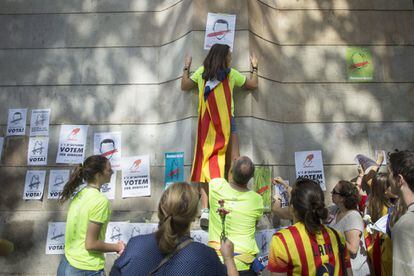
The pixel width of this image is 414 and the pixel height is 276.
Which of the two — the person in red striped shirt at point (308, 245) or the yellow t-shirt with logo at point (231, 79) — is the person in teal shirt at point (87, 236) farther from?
the yellow t-shirt with logo at point (231, 79)

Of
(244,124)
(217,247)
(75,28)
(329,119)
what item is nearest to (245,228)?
(217,247)

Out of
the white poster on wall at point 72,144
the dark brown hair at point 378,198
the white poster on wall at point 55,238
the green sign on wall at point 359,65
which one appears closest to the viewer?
the dark brown hair at point 378,198

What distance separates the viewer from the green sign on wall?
583 centimetres

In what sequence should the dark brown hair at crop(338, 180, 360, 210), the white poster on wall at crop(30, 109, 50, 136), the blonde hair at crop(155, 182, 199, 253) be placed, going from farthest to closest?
the white poster on wall at crop(30, 109, 50, 136)
the dark brown hair at crop(338, 180, 360, 210)
the blonde hair at crop(155, 182, 199, 253)

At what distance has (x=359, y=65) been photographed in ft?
19.2

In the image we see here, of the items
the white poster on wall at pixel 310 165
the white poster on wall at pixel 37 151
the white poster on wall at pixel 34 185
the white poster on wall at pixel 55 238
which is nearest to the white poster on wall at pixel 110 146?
the white poster on wall at pixel 37 151

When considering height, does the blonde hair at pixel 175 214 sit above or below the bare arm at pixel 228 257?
above

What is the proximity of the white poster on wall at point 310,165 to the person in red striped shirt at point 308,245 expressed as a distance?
2963 millimetres

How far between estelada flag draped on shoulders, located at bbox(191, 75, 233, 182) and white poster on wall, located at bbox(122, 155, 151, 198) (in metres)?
0.96

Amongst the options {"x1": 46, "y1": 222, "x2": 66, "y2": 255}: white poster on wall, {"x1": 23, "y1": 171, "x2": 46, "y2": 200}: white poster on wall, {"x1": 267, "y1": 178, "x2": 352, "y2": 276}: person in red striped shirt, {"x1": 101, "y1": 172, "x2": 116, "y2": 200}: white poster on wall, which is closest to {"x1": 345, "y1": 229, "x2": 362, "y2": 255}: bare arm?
{"x1": 267, "y1": 178, "x2": 352, "y2": 276}: person in red striped shirt

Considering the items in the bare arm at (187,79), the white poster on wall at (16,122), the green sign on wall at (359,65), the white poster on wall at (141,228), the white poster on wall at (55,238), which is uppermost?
the green sign on wall at (359,65)

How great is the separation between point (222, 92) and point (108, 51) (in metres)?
2.18

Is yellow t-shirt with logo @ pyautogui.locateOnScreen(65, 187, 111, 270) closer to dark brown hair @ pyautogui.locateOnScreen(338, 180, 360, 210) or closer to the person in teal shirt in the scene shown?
the person in teal shirt

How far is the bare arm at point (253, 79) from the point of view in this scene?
198 inches
